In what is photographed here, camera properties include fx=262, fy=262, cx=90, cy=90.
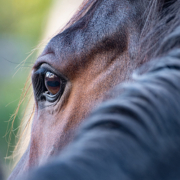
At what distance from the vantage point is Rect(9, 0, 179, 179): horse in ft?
3.84

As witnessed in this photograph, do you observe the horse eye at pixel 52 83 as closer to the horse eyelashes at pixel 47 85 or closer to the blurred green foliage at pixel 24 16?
the horse eyelashes at pixel 47 85

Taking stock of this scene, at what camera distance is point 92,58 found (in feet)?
4.38

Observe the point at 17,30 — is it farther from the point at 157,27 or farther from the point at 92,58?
the point at 157,27

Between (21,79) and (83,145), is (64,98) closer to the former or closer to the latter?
(83,145)

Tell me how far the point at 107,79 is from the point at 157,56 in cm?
34

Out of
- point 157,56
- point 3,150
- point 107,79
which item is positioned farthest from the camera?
point 3,150

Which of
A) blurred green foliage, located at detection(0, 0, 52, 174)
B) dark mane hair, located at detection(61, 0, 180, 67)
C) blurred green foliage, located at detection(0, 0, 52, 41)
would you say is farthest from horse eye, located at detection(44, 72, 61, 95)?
blurred green foliage, located at detection(0, 0, 52, 41)

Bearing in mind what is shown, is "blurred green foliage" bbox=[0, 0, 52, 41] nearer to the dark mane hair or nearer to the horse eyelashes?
the horse eyelashes

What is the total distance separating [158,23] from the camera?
42.9 inches

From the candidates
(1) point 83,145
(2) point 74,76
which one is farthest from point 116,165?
(2) point 74,76

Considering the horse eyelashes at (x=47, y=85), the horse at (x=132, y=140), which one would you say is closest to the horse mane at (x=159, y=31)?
the horse at (x=132, y=140)

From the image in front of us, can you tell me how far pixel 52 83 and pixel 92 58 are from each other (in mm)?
300

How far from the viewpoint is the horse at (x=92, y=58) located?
1169 millimetres

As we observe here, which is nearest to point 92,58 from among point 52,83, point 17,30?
point 52,83
